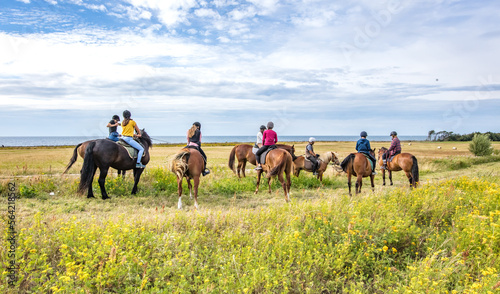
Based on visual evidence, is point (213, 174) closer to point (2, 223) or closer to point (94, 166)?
point (94, 166)

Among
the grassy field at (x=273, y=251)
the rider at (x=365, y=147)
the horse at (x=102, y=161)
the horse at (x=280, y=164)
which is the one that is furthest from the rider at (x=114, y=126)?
the rider at (x=365, y=147)

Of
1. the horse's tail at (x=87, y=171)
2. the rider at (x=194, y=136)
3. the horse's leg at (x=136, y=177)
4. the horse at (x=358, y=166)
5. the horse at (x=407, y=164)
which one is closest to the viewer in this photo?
the horse's tail at (x=87, y=171)

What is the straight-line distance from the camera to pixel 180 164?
8.91 m

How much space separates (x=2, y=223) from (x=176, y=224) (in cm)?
283

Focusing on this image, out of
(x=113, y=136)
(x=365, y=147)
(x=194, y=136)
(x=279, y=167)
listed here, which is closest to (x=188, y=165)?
(x=194, y=136)

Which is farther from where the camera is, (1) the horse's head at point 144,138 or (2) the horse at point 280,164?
(1) the horse's head at point 144,138

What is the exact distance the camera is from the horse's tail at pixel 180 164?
8.94 meters

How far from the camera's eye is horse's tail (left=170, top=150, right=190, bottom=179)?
894 centimetres

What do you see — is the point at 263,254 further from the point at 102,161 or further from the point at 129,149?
the point at 129,149

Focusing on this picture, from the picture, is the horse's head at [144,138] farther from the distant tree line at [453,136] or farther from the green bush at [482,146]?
the distant tree line at [453,136]

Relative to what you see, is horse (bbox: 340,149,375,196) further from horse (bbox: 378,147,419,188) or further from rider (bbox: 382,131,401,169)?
rider (bbox: 382,131,401,169)

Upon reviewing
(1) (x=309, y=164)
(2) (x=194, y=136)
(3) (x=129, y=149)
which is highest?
(2) (x=194, y=136)

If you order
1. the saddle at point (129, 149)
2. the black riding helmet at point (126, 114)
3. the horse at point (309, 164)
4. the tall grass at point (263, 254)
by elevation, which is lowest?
the tall grass at point (263, 254)

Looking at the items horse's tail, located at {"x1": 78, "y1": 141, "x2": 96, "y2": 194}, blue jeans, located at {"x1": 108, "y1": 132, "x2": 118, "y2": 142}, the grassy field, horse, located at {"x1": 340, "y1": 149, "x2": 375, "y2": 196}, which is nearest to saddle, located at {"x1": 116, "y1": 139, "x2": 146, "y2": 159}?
blue jeans, located at {"x1": 108, "y1": 132, "x2": 118, "y2": 142}
